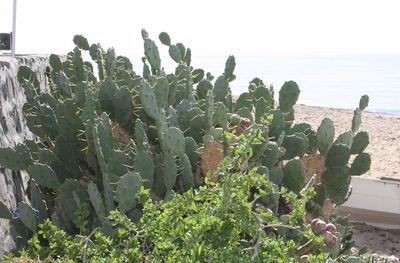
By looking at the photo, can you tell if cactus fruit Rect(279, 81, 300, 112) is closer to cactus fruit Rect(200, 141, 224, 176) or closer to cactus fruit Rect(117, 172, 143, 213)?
cactus fruit Rect(200, 141, 224, 176)

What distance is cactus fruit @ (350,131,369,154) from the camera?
4.55 metres

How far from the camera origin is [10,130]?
4395 millimetres

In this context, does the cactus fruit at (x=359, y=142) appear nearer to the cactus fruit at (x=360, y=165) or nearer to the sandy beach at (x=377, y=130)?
the cactus fruit at (x=360, y=165)

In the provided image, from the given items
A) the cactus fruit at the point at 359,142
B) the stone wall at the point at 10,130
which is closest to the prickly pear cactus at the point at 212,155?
the stone wall at the point at 10,130

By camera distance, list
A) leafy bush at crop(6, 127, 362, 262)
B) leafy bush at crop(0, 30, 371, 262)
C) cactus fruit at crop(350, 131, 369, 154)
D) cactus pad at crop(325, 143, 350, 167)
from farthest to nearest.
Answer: cactus fruit at crop(350, 131, 369, 154) → cactus pad at crop(325, 143, 350, 167) → leafy bush at crop(0, 30, 371, 262) → leafy bush at crop(6, 127, 362, 262)

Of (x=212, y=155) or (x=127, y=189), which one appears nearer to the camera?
Result: (x=127, y=189)

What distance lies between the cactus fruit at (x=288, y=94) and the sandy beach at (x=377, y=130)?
4085 mm

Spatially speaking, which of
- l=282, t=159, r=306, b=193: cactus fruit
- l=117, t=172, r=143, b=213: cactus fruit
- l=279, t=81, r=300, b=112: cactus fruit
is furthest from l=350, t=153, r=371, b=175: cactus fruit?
l=117, t=172, r=143, b=213: cactus fruit

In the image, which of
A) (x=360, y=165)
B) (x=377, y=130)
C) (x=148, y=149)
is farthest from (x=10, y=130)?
(x=377, y=130)

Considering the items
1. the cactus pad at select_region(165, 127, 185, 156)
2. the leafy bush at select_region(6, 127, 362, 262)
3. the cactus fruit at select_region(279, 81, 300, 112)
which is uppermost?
the cactus fruit at select_region(279, 81, 300, 112)

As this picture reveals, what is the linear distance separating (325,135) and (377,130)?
704cm

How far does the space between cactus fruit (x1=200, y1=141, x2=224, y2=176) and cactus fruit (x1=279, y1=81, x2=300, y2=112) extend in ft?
2.81

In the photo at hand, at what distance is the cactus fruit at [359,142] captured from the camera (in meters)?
4.55

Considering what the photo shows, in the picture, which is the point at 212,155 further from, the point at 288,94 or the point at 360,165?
the point at 360,165
